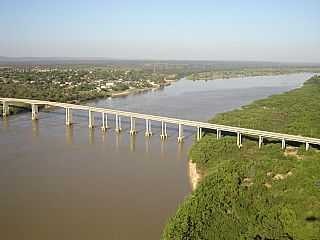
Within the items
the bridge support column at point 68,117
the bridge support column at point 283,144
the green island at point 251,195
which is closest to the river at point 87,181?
the bridge support column at point 68,117

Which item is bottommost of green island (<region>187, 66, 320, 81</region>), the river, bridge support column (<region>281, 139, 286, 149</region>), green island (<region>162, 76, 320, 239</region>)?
the river

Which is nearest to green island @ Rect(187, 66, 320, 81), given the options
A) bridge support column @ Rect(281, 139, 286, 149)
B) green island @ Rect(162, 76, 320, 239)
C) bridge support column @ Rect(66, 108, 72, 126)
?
bridge support column @ Rect(66, 108, 72, 126)

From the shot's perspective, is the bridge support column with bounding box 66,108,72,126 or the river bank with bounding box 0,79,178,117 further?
the river bank with bounding box 0,79,178,117

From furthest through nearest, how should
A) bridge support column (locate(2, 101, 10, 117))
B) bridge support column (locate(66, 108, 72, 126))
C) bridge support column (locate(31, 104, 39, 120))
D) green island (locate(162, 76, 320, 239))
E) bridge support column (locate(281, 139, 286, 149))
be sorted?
bridge support column (locate(2, 101, 10, 117)), bridge support column (locate(31, 104, 39, 120)), bridge support column (locate(66, 108, 72, 126)), bridge support column (locate(281, 139, 286, 149)), green island (locate(162, 76, 320, 239))

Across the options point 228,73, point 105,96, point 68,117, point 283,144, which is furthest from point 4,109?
point 228,73

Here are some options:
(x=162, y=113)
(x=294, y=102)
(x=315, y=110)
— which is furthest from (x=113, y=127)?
(x=294, y=102)

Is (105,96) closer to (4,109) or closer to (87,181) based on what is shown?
(4,109)

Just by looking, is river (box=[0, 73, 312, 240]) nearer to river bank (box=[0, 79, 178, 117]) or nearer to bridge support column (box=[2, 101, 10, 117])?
bridge support column (box=[2, 101, 10, 117])
